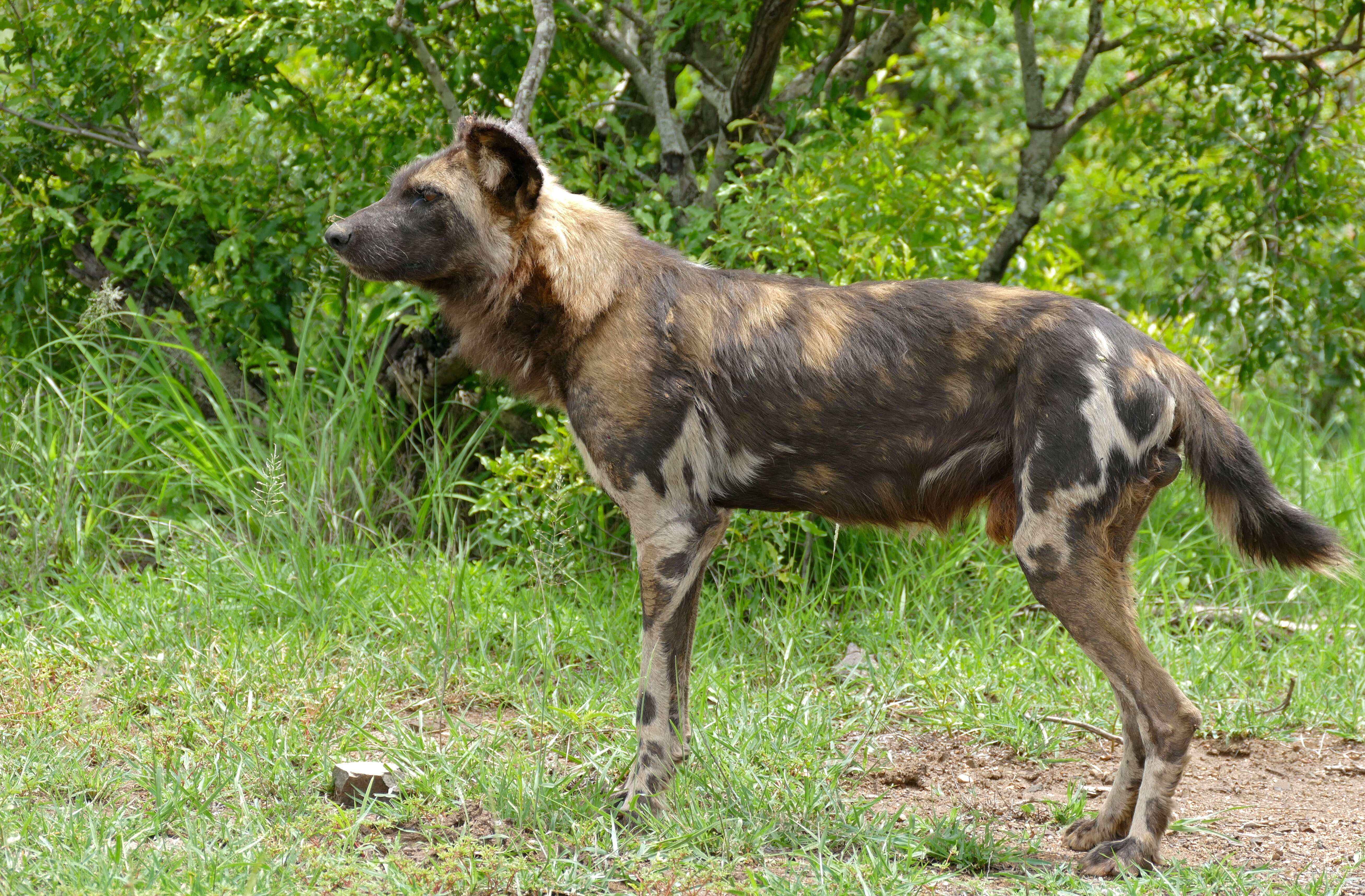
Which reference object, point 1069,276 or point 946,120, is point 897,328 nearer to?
point 1069,276

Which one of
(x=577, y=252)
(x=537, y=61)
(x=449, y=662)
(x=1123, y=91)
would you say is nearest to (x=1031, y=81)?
(x=1123, y=91)

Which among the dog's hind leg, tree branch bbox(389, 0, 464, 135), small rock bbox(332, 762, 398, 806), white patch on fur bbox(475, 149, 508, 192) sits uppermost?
tree branch bbox(389, 0, 464, 135)

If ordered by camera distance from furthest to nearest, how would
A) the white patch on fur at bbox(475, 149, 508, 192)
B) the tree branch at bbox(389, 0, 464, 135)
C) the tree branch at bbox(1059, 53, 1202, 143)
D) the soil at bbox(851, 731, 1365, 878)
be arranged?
1. the tree branch at bbox(1059, 53, 1202, 143)
2. the tree branch at bbox(389, 0, 464, 135)
3. the white patch on fur at bbox(475, 149, 508, 192)
4. the soil at bbox(851, 731, 1365, 878)

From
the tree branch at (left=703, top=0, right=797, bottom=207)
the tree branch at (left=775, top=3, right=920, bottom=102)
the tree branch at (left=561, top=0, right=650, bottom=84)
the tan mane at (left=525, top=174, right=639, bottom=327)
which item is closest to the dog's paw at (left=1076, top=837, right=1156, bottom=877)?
the tan mane at (left=525, top=174, right=639, bottom=327)

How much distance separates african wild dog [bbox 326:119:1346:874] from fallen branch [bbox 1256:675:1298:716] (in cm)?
113

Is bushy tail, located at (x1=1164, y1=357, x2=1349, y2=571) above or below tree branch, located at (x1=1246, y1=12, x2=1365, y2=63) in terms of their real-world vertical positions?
below

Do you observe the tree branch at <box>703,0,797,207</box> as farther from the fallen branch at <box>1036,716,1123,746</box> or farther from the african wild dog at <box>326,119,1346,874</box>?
the fallen branch at <box>1036,716,1123,746</box>

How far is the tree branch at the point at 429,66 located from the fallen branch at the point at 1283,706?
13.1 ft

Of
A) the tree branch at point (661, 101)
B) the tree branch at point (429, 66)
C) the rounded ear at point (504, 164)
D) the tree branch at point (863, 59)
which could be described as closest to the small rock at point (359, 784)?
the rounded ear at point (504, 164)

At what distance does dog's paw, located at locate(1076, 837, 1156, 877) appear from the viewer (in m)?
3.37

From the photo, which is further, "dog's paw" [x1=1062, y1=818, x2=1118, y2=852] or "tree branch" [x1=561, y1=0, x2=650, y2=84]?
"tree branch" [x1=561, y1=0, x2=650, y2=84]

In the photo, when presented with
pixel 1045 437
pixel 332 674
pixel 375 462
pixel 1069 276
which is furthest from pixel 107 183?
pixel 1069 276

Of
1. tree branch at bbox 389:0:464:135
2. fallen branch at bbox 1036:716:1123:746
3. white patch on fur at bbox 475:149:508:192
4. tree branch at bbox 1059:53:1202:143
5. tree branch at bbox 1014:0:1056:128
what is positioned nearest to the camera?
white patch on fur at bbox 475:149:508:192

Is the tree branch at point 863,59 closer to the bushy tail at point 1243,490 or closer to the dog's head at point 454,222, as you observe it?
the dog's head at point 454,222
